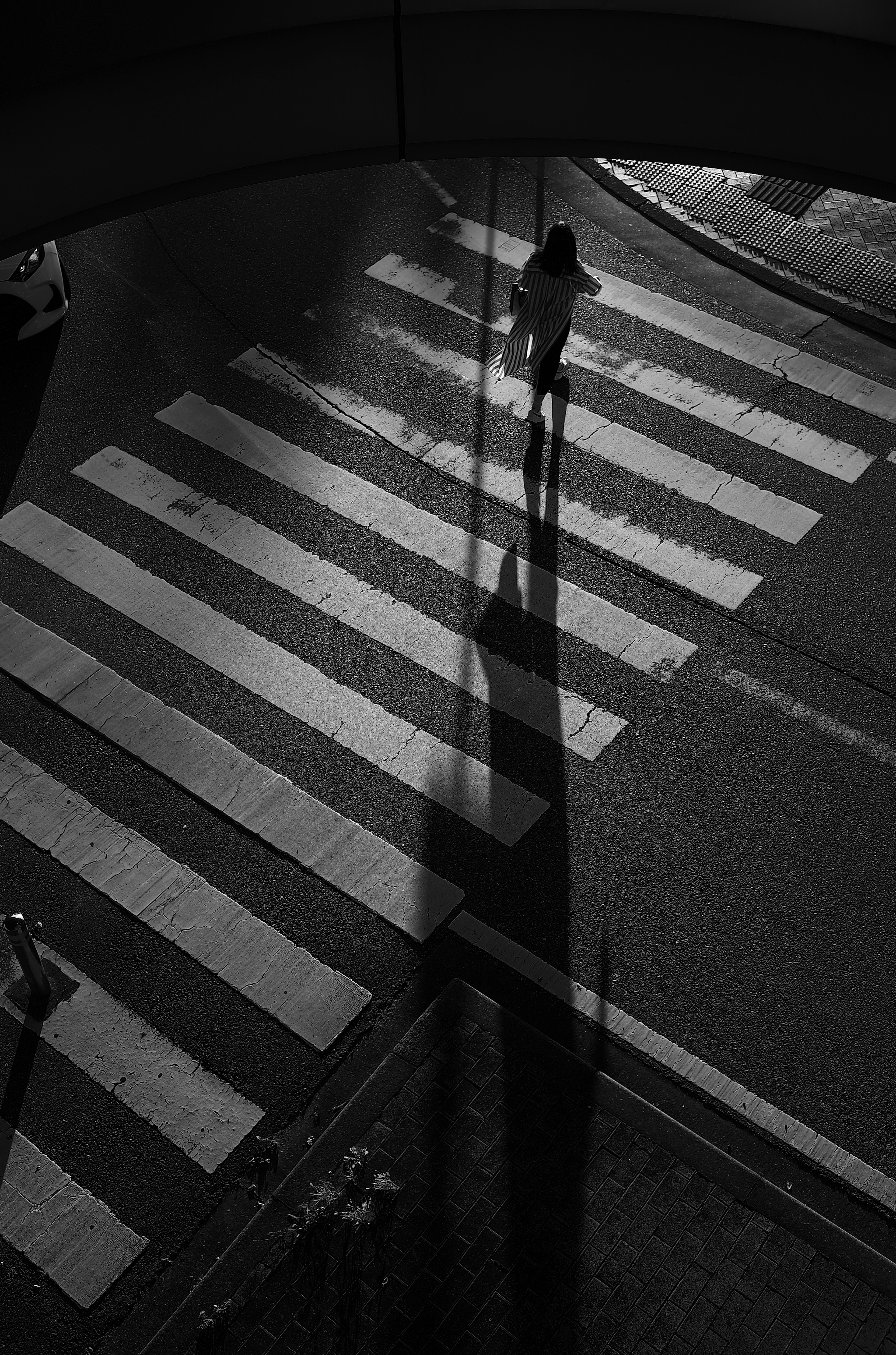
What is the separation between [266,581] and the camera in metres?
10.1

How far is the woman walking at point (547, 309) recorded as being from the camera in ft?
33.4

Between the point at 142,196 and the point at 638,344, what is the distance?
279 inches

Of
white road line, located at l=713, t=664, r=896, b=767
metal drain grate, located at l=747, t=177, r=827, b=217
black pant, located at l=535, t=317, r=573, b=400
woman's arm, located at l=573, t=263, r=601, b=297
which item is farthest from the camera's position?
metal drain grate, located at l=747, t=177, r=827, b=217

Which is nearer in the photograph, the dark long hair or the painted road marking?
the painted road marking

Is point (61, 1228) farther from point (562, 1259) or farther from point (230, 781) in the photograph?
point (230, 781)

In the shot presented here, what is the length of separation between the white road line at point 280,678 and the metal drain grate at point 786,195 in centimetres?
770

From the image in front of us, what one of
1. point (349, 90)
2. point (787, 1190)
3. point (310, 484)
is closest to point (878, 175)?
point (349, 90)

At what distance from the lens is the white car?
11797 millimetres

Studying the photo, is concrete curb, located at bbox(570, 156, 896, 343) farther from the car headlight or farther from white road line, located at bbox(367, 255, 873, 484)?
the car headlight

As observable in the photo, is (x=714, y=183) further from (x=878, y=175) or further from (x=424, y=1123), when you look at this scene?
(x=424, y=1123)

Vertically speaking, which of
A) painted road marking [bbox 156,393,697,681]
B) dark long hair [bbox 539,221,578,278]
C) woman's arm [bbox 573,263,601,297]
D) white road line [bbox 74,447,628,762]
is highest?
woman's arm [bbox 573,263,601,297]

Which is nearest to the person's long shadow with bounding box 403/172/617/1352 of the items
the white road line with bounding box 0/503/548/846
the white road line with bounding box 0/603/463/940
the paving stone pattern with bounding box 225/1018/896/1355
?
the paving stone pattern with bounding box 225/1018/896/1355

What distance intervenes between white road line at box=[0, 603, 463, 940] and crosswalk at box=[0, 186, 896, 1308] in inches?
0.7

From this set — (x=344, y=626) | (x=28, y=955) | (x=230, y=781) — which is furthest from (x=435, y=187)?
(x=28, y=955)
